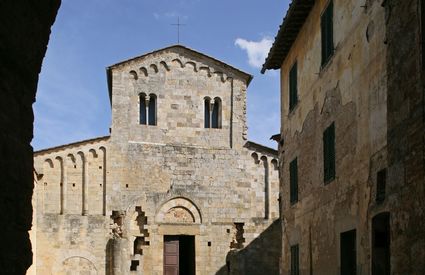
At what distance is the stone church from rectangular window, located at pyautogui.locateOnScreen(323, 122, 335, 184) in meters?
13.0

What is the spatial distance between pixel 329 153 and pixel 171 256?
14.4m

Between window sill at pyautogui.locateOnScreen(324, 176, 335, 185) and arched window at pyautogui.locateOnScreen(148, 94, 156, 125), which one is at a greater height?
arched window at pyautogui.locateOnScreen(148, 94, 156, 125)

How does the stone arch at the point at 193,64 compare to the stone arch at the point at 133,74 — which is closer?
the stone arch at the point at 133,74

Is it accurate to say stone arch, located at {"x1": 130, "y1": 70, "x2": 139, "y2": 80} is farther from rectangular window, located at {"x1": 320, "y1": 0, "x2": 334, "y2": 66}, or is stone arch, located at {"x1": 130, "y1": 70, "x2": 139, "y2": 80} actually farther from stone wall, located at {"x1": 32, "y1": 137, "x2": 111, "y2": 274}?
rectangular window, located at {"x1": 320, "y1": 0, "x2": 334, "y2": 66}

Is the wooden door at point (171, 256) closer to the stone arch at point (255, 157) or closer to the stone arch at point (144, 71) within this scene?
the stone arch at point (255, 157)

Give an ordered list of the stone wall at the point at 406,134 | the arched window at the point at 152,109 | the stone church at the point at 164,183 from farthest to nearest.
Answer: the arched window at the point at 152,109 → the stone church at the point at 164,183 → the stone wall at the point at 406,134

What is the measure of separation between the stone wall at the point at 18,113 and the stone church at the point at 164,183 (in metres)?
20.8

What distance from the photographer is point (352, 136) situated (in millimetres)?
10352

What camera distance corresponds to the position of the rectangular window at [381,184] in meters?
8.73

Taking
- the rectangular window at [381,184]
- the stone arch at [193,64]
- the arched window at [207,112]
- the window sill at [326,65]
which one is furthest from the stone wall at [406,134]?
the stone arch at [193,64]

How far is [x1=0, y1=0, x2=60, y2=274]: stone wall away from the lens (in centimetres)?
264

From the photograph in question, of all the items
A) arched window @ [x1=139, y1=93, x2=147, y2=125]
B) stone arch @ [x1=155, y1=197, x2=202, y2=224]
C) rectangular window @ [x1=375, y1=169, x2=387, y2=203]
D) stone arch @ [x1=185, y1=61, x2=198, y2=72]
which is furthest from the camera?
stone arch @ [x1=185, y1=61, x2=198, y2=72]

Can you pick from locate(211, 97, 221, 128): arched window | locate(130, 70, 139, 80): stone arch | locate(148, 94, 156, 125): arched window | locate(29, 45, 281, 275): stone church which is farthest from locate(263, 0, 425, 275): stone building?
locate(130, 70, 139, 80): stone arch

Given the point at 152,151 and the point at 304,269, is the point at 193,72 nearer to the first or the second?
the point at 152,151
